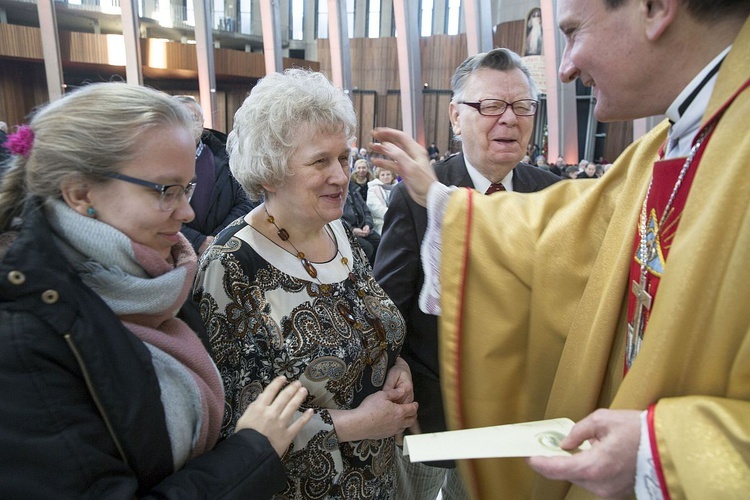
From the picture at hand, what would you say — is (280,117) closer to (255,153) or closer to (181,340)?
(255,153)

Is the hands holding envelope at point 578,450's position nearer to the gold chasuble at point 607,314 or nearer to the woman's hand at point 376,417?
the gold chasuble at point 607,314

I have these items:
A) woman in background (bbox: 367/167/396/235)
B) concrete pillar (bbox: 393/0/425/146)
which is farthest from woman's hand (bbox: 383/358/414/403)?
concrete pillar (bbox: 393/0/425/146)

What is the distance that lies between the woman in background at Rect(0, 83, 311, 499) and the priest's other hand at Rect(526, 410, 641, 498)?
56cm

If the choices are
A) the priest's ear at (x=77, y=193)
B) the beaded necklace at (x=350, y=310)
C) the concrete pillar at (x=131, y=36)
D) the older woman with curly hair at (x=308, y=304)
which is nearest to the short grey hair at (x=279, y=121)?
the older woman with curly hair at (x=308, y=304)

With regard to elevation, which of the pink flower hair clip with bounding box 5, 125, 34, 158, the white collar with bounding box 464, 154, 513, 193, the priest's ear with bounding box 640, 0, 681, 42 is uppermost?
the priest's ear with bounding box 640, 0, 681, 42

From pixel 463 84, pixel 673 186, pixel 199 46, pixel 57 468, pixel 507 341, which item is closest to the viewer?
pixel 57 468

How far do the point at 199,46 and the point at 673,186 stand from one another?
13.9 meters

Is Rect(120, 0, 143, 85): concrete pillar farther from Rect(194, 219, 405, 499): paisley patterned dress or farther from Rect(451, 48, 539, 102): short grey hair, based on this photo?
Rect(194, 219, 405, 499): paisley patterned dress

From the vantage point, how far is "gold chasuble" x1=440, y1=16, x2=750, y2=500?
2.95 feet

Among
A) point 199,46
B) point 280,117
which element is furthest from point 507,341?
point 199,46

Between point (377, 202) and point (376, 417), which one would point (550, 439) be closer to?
point (376, 417)

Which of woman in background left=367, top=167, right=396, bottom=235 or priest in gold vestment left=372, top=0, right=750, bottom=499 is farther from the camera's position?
woman in background left=367, top=167, right=396, bottom=235

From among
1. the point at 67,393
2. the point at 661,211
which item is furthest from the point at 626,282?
the point at 67,393

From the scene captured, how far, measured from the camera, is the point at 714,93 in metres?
1.02
